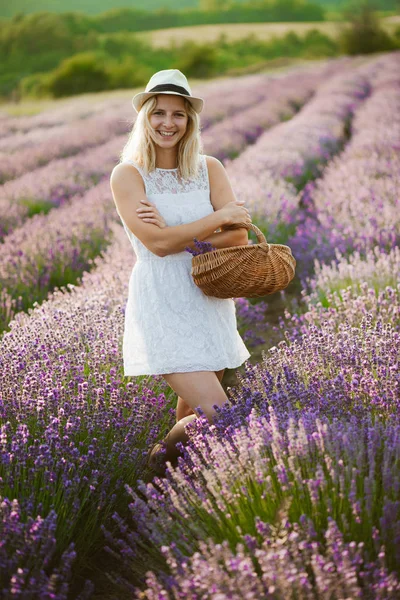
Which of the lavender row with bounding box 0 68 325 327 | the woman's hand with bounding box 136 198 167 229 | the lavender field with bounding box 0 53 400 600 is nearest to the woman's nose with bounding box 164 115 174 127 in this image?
the woman's hand with bounding box 136 198 167 229

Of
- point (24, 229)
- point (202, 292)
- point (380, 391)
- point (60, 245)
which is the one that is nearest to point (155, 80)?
point (202, 292)

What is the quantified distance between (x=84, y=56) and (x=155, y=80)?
143 feet

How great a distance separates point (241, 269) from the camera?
2488mm

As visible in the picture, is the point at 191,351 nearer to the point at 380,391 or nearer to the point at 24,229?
the point at 380,391

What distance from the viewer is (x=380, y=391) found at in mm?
2338

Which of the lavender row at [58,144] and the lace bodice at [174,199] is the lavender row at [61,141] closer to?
the lavender row at [58,144]

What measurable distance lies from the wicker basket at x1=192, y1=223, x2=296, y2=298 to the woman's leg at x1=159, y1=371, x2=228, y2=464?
1.12 feet

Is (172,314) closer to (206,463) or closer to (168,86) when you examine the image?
(206,463)

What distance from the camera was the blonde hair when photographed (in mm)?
2873

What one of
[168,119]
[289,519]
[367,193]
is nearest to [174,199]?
[168,119]

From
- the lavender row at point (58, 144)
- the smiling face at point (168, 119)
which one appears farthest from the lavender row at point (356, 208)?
the lavender row at point (58, 144)

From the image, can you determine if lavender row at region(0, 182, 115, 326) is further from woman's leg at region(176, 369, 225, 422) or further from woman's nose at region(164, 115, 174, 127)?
woman's nose at region(164, 115, 174, 127)

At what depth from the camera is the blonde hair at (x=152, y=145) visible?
2873 mm

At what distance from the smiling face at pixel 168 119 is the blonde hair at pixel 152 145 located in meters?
0.03
